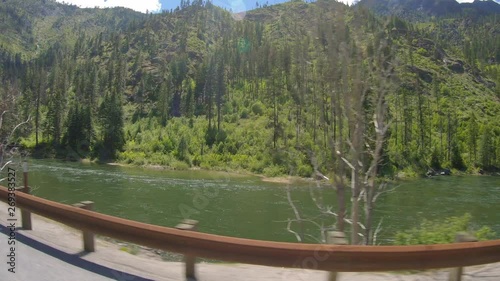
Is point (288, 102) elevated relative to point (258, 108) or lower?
elevated

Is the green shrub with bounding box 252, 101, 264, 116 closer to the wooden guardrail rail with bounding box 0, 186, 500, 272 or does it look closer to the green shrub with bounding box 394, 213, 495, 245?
the green shrub with bounding box 394, 213, 495, 245

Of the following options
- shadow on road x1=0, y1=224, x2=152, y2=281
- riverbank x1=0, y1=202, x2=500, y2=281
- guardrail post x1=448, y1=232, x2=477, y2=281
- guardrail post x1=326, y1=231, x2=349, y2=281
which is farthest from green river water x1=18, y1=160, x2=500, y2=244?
guardrail post x1=326, y1=231, x2=349, y2=281

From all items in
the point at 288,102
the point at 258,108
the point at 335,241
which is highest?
the point at 288,102

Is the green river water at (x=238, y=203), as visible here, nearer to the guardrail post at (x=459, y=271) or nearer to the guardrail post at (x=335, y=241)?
the guardrail post at (x=459, y=271)

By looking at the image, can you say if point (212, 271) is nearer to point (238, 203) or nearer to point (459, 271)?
point (459, 271)

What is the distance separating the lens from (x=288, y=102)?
14.9 meters

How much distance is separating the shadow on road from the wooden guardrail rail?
0.42 meters

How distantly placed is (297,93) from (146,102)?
111 meters

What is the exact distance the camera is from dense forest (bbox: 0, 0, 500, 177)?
725 centimetres

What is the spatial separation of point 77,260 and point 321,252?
3.17 metres

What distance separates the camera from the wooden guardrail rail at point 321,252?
167 inches

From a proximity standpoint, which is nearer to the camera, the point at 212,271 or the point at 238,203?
the point at 212,271

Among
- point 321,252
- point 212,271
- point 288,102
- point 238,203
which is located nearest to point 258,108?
point 238,203

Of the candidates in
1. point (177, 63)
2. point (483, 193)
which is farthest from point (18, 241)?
point (177, 63)
